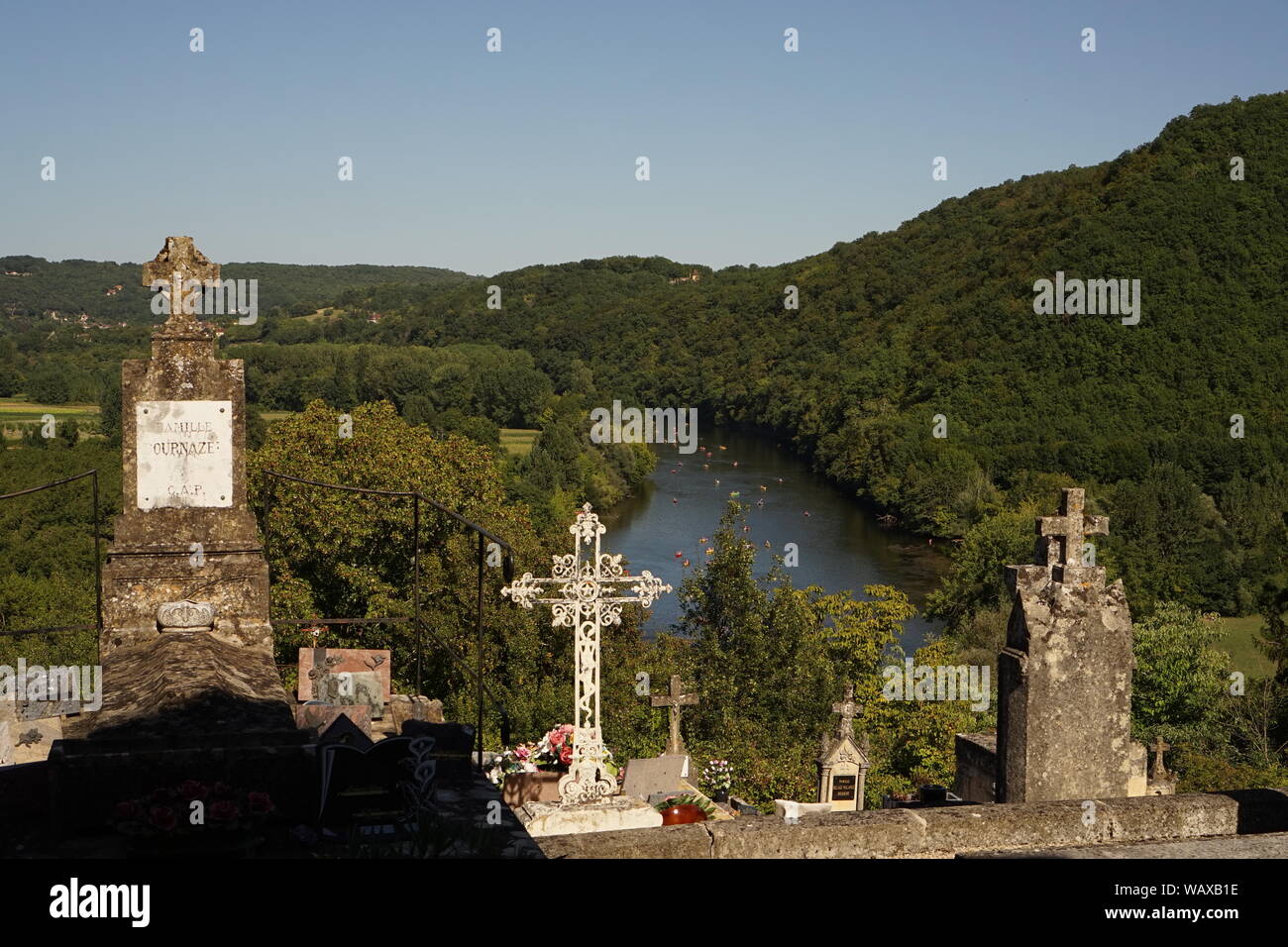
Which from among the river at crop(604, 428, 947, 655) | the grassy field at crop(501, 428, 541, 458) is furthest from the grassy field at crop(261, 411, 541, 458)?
the river at crop(604, 428, 947, 655)

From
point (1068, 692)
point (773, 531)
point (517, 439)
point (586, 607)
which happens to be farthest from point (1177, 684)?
point (517, 439)

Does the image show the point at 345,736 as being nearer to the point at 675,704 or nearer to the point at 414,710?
the point at 414,710

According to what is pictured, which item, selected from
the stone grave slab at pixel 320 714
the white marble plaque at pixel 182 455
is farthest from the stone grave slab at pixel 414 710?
the white marble plaque at pixel 182 455

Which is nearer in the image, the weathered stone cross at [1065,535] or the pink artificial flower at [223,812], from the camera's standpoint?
the pink artificial flower at [223,812]

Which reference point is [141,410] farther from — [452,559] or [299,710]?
[452,559]

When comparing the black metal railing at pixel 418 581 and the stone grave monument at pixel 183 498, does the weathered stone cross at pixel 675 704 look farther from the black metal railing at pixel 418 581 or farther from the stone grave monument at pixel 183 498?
the stone grave monument at pixel 183 498

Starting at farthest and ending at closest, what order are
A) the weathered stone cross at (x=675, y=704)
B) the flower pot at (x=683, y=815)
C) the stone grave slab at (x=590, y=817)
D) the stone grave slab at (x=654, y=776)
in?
the weathered stone cross at (x=675, y=704) → the stone grave slab at (x=654, y=776) → the stone grave slab at (x=590, y=817) → the flower pot at (x=683, y=815)

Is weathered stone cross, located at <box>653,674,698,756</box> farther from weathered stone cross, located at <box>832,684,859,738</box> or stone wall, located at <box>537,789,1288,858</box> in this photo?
stone wall, located at <box>537,789,1288,858</box>

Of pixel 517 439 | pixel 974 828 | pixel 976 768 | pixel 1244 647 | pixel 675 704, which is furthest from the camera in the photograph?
pixel 517 439
